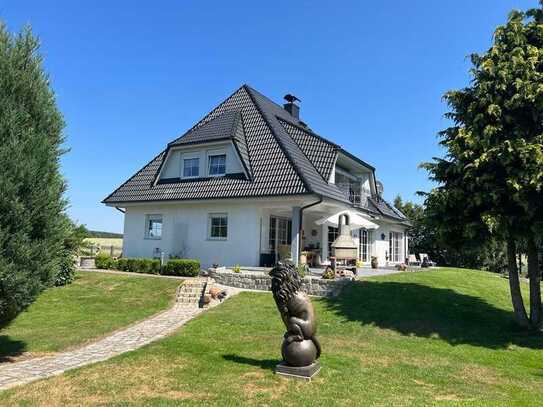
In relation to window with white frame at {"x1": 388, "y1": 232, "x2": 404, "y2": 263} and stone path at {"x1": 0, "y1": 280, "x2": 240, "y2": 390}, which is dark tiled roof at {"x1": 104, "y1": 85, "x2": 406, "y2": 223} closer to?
stone path at {"x1": 0, "y1": 280, "x2": 240, "y2": 390}

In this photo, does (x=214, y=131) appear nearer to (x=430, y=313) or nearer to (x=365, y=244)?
(x=365, y=244)

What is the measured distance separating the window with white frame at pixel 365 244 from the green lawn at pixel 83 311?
519 inches

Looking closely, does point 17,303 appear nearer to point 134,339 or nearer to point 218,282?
point 134,339

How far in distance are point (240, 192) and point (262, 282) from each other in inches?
192

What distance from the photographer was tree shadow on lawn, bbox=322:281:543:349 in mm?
10094

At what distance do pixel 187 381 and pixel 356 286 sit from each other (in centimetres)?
870

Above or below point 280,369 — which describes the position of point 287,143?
above

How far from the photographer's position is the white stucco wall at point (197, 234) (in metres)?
18.5

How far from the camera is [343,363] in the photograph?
7562 mm

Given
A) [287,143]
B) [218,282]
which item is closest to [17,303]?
[218,282]

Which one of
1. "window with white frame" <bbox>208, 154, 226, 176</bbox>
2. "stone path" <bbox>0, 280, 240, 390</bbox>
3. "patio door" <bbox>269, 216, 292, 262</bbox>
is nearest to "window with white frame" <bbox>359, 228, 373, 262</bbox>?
"patio door" <bbox>269, 216, 292, 262</bbox>

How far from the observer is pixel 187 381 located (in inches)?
254

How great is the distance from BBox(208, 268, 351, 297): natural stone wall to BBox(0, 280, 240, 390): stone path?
2.64 metres

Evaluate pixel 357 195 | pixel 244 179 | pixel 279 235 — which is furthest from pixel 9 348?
pixel 357 195
